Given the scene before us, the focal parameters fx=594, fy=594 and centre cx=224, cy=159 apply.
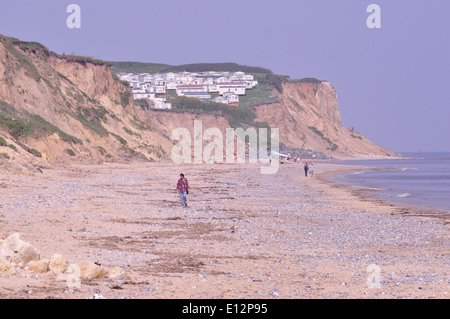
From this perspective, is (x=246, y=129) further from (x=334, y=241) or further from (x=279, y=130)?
(x=334, y=241)

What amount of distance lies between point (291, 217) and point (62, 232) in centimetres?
878

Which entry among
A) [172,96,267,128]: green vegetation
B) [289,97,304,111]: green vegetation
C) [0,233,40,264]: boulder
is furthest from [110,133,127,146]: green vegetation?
[289,97,304,111]: green vegetation

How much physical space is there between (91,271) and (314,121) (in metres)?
129

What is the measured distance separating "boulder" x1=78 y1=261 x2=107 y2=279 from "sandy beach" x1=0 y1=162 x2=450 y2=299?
0.09 m

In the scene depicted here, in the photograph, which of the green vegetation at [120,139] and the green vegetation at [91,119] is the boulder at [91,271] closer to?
the green vegetation at [91,119]

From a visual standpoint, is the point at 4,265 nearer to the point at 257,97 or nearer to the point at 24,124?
the point at 24,124

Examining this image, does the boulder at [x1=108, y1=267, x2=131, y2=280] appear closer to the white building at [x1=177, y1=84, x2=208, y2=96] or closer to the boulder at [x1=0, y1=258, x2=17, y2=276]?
the boulder at [x1=0, y1=258, x2=17, y2=276]

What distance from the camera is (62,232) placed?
1259cm

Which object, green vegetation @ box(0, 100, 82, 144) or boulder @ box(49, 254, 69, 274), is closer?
boulder @ box(49, 254, 69, 274)

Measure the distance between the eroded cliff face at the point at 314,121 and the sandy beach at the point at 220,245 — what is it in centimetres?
9569

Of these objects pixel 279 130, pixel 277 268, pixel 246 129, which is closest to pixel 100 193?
pixel 277 268

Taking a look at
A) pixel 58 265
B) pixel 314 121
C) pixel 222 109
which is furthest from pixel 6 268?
pixel 314 121

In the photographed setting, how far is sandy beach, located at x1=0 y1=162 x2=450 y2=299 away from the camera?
855cm
